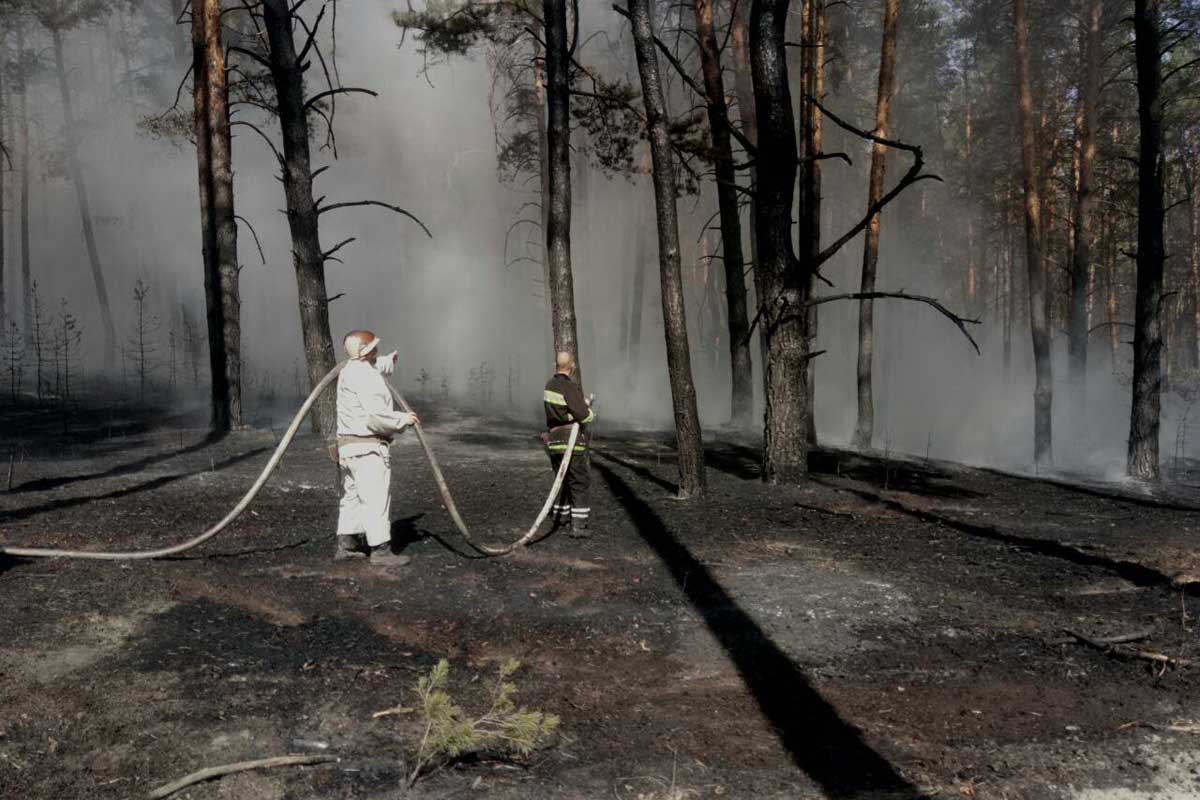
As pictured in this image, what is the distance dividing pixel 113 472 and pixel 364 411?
19.1 feet

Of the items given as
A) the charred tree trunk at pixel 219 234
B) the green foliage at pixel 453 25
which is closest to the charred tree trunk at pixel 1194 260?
the green foliage at pixel 453 25

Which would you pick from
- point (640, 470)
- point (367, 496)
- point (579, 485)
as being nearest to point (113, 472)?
point (367, 496)

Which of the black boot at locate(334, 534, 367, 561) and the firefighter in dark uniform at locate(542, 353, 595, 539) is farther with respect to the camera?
the firefighter in dark uniform at locate(542, 353, 595, 539)

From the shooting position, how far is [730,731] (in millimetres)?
4383

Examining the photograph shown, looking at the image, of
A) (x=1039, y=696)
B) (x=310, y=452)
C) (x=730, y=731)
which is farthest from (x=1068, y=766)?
(x=310, y=452)

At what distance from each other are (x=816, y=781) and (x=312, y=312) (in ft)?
38.5

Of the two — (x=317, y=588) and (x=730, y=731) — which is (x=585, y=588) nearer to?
(x=317, y=588)

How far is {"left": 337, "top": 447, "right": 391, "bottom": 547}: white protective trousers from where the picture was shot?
7.23m

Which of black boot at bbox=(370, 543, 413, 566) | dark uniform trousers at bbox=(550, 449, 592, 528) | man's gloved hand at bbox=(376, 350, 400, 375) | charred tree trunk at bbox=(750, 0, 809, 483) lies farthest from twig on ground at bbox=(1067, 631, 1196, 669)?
man's gloved hand at bbox=(376, 350, 400, 375)

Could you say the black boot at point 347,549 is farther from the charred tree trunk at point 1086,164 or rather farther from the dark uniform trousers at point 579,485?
the charred tree trunk at point 1086,164

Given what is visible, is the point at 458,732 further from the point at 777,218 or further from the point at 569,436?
the point at 777,218

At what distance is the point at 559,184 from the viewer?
13.4 metres

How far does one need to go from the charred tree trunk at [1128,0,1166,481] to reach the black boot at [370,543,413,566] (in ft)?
37.7

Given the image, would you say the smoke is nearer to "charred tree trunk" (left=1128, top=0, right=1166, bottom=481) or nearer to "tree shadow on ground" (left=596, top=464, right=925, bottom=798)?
"charred tree trunk" (left=1128, top=0, right=1166, bottom=481)
